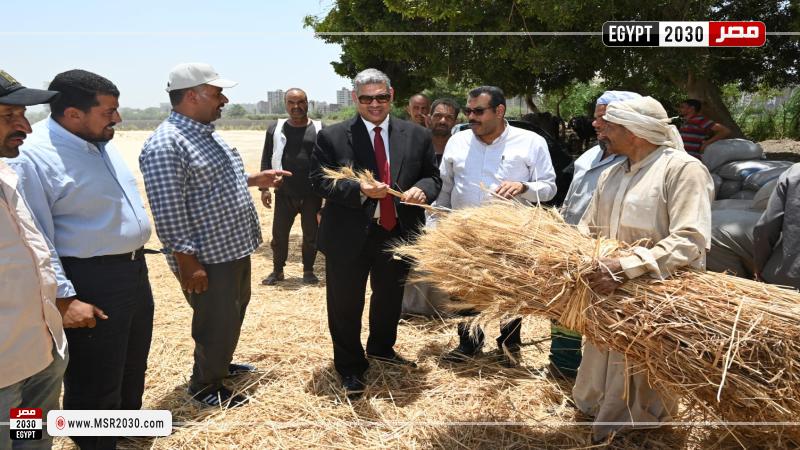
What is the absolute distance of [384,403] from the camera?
11.8 ft

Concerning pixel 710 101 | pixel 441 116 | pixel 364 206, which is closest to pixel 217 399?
pixel 364 206

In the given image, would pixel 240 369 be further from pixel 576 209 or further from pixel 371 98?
pixel 576 209

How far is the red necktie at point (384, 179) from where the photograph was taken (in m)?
3.63

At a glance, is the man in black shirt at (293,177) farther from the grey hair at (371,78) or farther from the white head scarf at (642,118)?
the white head scarf at (642,118)

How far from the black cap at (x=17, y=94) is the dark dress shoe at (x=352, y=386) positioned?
2359 millimetres

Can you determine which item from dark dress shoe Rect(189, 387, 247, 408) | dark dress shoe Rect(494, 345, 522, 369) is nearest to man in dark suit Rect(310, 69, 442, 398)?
dark dress shoe Rect(189, 387, 247, 408)

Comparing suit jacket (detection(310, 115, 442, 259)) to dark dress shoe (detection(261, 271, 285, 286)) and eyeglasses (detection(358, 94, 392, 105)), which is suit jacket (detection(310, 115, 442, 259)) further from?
dark dress shoe (detection(261, 271, 285, 286))

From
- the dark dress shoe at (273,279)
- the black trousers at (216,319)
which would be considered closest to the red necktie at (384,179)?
the black trousers at (216,319)

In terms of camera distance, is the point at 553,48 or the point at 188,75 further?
the point at 553,48

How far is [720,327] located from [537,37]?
6408 mm

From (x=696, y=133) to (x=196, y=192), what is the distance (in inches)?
246

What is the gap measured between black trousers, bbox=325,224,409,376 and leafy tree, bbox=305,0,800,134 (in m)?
4.20

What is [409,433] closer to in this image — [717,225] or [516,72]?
[717,225]

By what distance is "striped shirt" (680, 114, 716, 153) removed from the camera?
7.12 m
